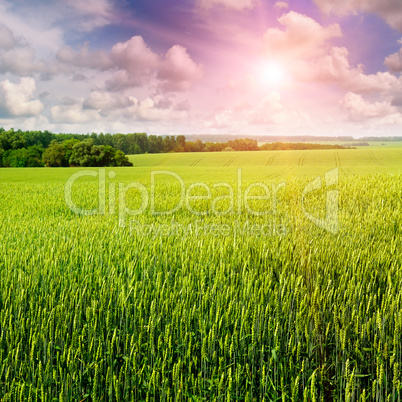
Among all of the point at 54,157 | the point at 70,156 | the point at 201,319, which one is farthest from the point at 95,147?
the point at 201,319

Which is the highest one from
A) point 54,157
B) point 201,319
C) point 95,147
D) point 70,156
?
point 95,147

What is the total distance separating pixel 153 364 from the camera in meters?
2.51

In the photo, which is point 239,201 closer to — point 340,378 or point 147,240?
point 147,240

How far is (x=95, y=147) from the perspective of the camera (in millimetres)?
65812

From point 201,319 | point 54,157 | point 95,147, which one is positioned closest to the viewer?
point 201,319

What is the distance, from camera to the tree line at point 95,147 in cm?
6581

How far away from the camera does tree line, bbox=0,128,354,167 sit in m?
65.8

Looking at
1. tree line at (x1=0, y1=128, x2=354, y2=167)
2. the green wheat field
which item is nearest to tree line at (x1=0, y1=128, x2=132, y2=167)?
tree line at (x1=0, y1=128, x2=354, y2=167)

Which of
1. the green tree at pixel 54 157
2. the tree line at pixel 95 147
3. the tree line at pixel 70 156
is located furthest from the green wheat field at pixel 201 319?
the green tree at pixel 54 157

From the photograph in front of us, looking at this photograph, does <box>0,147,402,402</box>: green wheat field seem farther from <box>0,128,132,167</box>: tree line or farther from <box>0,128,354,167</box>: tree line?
<box>0,128,354,167</box>: tree line

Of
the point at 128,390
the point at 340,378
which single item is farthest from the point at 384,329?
the point at 128,390

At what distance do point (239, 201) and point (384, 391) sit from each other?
850 centimetres

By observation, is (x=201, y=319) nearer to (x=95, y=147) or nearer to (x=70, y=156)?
(x=95, y=147)

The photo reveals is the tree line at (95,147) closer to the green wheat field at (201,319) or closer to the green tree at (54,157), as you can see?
the green tree at (54,157)
